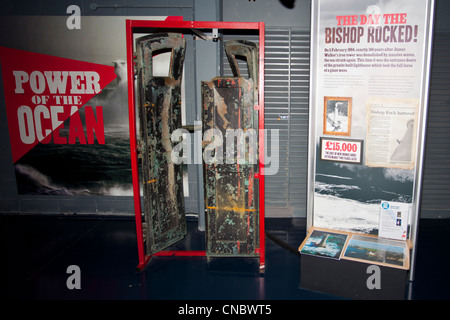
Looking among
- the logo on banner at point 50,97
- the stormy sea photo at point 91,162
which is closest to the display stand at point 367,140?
the stormy sea photo at point 91,162

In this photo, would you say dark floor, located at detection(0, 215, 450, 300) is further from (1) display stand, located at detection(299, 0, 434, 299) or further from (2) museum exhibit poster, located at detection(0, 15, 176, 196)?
(2) museum exhibit poster, located at detection(0, 15, 176, 196)

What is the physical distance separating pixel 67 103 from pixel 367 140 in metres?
3.69

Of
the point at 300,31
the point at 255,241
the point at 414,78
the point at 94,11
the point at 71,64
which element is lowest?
the point at 255,241

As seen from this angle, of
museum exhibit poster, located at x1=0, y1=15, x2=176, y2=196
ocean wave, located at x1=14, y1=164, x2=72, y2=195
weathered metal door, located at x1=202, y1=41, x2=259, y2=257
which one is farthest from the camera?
ocean wave, located at x1=14, y1=164, x2=72, y2=195

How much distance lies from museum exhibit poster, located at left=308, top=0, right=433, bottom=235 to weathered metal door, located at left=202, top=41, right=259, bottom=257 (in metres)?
0.58

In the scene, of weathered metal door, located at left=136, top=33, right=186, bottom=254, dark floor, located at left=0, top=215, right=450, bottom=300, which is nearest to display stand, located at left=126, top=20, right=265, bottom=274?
weathered metal door, located at left=136, top=33, right=186, bottom=254

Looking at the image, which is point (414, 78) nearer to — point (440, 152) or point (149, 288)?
point (440, 152)

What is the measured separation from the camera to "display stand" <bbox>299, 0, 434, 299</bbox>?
2.65 m

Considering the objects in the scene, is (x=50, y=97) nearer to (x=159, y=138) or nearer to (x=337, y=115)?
(x=159, y=138)

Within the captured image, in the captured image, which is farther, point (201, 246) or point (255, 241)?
point (201, 246)

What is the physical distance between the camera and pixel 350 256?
8.87 ft

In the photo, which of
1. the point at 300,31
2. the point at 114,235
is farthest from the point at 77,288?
the point at 300,31

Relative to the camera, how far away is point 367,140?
2.88m
